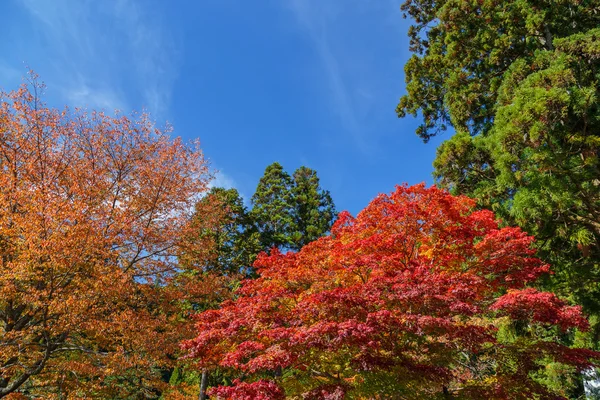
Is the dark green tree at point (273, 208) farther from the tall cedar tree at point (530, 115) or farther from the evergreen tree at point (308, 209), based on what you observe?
the tall cedar tree at point (530, 115)

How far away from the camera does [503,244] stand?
7000 millimetres

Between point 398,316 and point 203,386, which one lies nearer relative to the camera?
point 398,316

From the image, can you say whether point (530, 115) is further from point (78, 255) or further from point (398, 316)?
point (78, 255)

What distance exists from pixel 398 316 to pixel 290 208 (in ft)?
56.7

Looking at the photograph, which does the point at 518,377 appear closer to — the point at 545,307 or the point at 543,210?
the point at 545,307

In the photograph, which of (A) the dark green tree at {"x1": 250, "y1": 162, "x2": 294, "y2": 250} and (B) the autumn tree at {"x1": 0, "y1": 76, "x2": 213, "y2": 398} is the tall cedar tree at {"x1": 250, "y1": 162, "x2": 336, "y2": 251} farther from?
(B) the autumn tree at {"x1": 0, "y1": 76, "x2": 213, "y2": 398}

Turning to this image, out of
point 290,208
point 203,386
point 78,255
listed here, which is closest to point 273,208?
point 290,208

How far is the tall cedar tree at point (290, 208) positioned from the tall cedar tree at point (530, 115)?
10.4 meters

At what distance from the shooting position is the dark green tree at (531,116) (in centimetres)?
784

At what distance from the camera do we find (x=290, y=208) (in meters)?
23.0

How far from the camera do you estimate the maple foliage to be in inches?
221

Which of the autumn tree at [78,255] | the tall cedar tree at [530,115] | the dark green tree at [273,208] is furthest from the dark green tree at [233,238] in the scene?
the tall cedar tree at [530,115]

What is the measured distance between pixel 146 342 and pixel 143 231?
2.86 meters

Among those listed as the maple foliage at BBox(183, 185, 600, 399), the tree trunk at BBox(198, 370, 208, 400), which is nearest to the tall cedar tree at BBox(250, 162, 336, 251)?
the tree trunk at BBox(198, 370, 208, 400)
